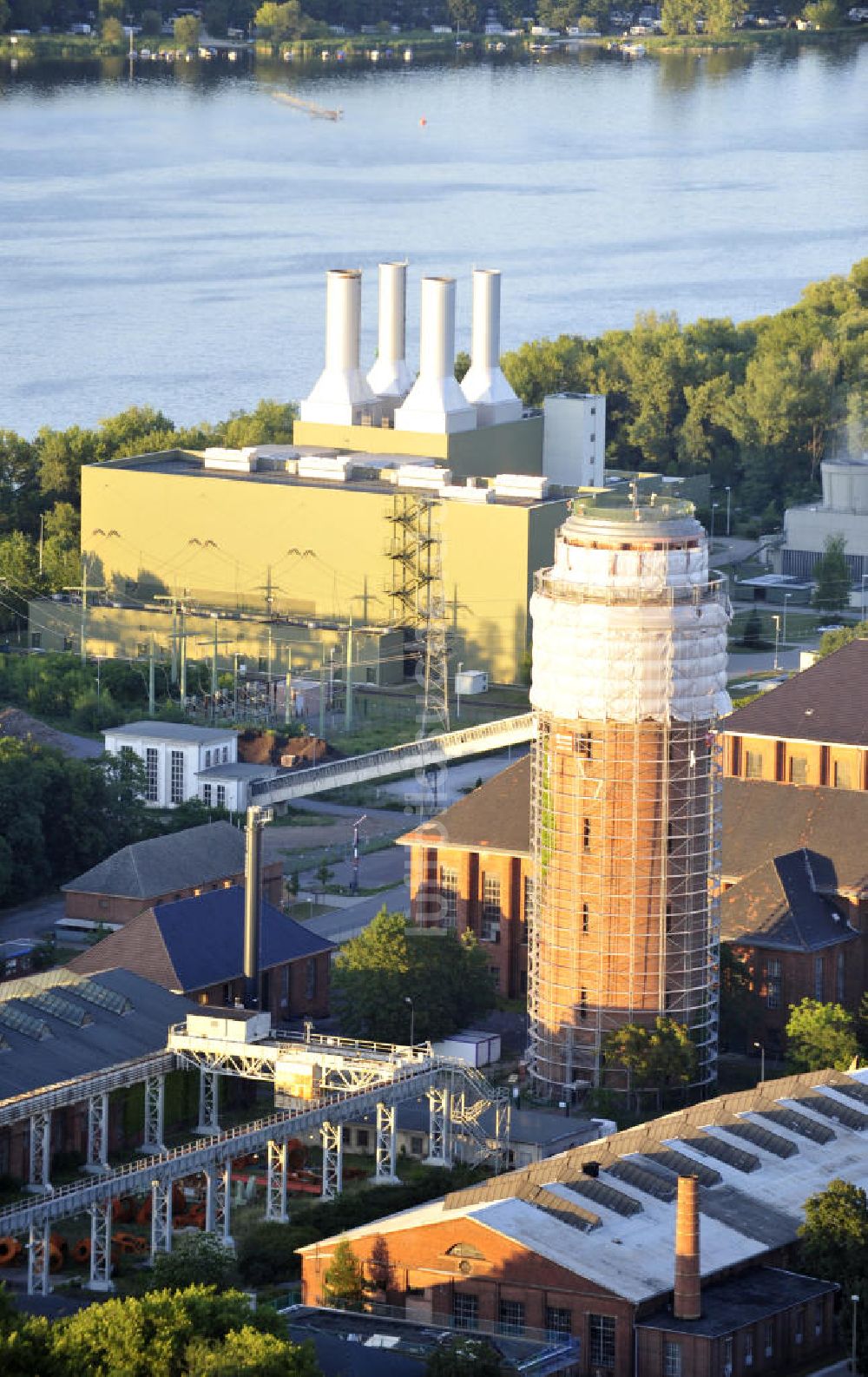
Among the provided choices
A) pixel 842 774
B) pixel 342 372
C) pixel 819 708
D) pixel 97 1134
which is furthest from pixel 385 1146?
pixel 342 372

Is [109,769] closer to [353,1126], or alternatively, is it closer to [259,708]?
[259,708]

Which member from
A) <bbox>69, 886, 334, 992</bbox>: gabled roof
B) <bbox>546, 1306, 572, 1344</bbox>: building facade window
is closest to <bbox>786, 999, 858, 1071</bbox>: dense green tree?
<bbox>69, 886, 334, 992</bbox>: gabled roof

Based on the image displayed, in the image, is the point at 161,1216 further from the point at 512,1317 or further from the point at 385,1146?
the point at 512,1317

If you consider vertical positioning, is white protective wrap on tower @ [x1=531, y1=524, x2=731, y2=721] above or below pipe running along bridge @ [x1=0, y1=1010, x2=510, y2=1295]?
above

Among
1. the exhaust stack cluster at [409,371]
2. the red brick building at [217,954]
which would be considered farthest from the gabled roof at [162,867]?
the exhaust stack cluster at [409,371]

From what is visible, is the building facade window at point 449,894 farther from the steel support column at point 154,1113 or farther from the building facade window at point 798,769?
the steel support column at point 154,1113

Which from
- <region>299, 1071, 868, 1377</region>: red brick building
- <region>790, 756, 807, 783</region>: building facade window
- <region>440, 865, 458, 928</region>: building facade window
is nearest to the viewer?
<region>299, 1071, 868, 1377</region>: red brick building

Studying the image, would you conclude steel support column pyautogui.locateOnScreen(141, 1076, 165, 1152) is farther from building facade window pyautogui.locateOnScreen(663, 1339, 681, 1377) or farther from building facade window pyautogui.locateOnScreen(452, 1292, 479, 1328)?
building facade window pyautogui.locateOnScreen(663, 1339, 681, 1377)
